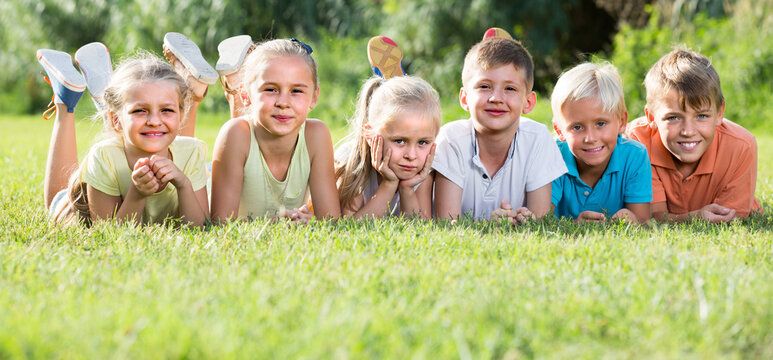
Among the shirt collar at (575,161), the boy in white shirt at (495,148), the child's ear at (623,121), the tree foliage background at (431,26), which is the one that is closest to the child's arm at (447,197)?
the boy in white shirt at (495,148)

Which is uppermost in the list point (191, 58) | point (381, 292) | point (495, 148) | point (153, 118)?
point (191, 58)

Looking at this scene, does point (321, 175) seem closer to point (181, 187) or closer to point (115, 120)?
point (181, 187)

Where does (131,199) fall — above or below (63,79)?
below

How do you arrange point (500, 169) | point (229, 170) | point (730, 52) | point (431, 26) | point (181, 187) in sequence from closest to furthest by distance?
point (181, 187) < point (229, 170) < point (500, 169) < point (730, 52) < point (431, 26)

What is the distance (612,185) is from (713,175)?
0.68 meters

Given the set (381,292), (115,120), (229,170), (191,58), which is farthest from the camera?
(191,58)

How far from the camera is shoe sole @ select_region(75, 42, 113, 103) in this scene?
4.20 metres

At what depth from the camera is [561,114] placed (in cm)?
432

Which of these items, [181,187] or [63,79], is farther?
[63,79]

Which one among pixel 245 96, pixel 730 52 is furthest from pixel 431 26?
pixel 245 96

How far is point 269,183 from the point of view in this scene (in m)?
4.13

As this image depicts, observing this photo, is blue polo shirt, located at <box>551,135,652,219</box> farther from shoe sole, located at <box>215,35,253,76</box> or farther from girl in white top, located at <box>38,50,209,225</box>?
girl in white top, located at <box>38,50,209,225</box>

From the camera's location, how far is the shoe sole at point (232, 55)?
444cm

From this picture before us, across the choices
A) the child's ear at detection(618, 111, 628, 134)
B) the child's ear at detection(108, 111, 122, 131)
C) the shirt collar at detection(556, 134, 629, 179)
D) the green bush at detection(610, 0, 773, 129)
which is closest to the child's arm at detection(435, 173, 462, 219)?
the shirt collar at detection(556, 134, 629, 179)
